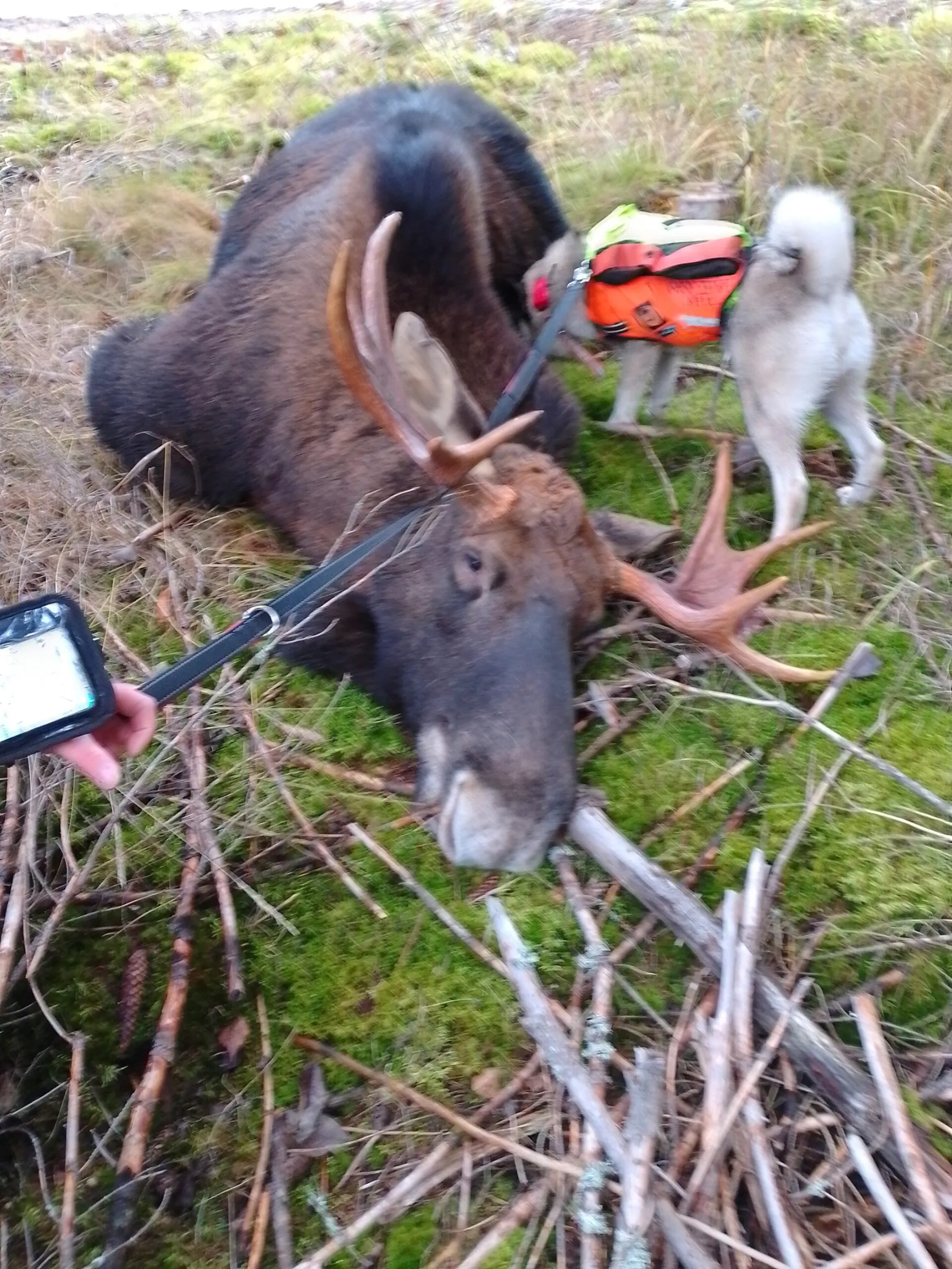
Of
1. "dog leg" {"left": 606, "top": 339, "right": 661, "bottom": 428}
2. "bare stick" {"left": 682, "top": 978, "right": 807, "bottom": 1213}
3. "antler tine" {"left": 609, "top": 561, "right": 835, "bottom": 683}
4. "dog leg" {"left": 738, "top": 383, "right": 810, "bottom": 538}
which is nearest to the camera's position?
"bare stick" {"left": 682, "top": 978, "right": 807, "bottom": 1213}

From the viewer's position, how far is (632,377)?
165 inches

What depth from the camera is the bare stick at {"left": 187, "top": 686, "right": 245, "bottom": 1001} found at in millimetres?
2504

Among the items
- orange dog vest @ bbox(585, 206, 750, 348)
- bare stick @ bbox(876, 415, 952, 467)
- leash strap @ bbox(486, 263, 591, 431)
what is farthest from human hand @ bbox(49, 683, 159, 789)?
bare stick @ bbox(876, 415, 952, 467)

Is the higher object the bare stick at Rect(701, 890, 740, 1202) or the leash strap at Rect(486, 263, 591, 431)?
the leash strap at Rect(486, 263, 591, 431)

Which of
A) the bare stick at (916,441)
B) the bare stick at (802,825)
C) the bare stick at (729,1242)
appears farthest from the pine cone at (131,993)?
the bare stick at (916,441)

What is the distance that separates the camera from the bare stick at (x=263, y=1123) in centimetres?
222

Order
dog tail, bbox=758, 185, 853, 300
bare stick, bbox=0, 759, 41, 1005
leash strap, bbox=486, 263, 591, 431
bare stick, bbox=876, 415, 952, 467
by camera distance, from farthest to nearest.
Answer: bare stick, bbox=876, 415, 952, 467, dog tail, bbox=758, 185, 853, 300, leash strap, bbox=486, 263, 591, 431, bare stick, bbox=0, 759, 41, 1005

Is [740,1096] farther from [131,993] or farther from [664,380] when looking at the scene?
[664,380]

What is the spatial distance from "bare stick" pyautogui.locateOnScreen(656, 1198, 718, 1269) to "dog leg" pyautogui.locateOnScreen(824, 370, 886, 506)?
2621mm

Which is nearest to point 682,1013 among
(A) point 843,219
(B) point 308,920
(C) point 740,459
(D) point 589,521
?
(B) point 308,920

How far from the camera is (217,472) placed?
3.77m

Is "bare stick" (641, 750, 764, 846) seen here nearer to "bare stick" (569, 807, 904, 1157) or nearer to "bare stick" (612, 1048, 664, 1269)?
"bare stick" (569, 807, 904, 1157)

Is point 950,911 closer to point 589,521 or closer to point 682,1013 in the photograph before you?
point 682,1013

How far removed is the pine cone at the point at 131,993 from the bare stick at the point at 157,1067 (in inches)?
3.0
